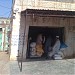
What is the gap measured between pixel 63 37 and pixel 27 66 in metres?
4.79

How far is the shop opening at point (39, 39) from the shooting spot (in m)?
18.2

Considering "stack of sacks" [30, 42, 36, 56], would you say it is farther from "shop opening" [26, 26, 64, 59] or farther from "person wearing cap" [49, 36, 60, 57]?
"person wearing cap" [49, 36, 60, 57]

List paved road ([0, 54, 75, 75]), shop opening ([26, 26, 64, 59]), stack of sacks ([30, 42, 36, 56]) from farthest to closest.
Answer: shop opening ([26, 26, 64, 59]) < stack of sacks ([30, 42, 36, 56]) < paved road ([0, 54, 75, 75])

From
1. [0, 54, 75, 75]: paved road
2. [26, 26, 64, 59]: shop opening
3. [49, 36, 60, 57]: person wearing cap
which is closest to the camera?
[0, 54, 75, 75]: paved road

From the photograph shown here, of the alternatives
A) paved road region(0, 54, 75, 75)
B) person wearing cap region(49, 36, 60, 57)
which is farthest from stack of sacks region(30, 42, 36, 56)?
paved road region(0, 54, 75, 75)

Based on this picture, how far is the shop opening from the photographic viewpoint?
18156 millimetres

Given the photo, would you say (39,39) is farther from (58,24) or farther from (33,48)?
(58,24)

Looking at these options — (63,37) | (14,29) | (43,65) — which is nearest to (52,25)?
(63,37)

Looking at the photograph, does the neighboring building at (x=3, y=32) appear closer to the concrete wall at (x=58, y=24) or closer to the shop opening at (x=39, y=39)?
the shop opening at (x=39, y=39)

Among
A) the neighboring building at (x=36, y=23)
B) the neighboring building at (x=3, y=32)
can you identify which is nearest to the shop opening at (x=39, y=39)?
the neighboring building at (x=36, y=23)

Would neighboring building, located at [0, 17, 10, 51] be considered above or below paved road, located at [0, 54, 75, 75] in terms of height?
above

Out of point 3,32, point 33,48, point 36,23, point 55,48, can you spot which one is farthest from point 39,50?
point 3,32

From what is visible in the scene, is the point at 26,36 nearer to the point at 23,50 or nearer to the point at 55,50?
the point at 23,50

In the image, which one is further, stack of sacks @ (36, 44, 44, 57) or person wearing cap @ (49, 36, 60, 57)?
stack of sacks @ (36, 44, 44, 57)
